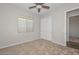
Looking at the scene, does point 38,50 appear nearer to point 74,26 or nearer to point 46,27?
point 46,27

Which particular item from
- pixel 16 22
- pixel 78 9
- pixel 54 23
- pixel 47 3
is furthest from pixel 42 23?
pixel 78 9

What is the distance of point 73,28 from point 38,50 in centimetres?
93

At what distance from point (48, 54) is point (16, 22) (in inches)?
40.2

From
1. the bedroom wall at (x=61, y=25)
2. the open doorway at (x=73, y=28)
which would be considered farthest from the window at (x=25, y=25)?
the open doorway at (x=73, y=28)

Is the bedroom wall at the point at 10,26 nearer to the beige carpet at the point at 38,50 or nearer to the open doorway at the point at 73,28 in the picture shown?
the beige carpet at the point at 38,50

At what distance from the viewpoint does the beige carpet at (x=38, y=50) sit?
1989mm

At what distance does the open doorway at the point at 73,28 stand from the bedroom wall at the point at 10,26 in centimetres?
76

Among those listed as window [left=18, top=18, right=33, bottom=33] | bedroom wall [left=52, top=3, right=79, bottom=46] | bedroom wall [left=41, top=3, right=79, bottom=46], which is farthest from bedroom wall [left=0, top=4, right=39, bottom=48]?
bedroom wall [left=52, top=3, right=79, bottom=46]

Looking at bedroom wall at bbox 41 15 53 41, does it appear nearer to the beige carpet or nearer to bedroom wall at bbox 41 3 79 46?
bedroom wall at bbox 41 3 79 46

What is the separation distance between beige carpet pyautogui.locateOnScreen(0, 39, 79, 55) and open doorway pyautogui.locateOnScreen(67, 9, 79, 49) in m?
0.14

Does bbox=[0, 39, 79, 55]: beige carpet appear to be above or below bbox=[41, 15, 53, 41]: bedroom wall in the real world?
below

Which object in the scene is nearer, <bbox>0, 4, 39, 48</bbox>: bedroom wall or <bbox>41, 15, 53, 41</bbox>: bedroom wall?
<bbox>0, 4, 39, 48</bbox>: bedroom wall

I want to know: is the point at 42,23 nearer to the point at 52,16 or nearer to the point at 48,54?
the point at 52,16

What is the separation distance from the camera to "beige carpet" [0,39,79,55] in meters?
1.99
